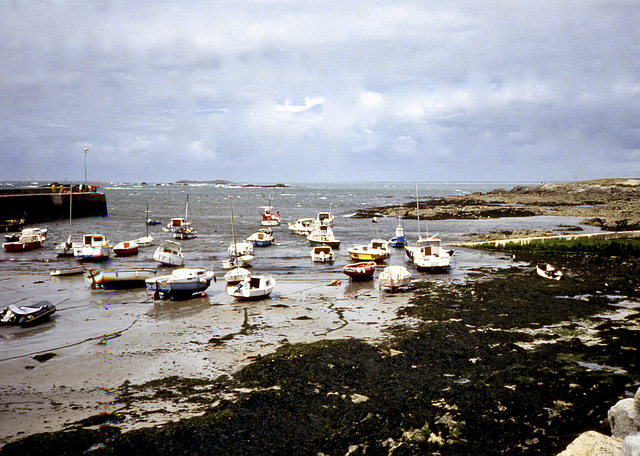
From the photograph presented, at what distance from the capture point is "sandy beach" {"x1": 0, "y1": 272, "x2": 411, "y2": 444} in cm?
1383

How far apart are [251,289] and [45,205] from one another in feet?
233

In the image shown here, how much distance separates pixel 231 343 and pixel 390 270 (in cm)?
1426

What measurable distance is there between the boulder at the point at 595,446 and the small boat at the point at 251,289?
20978 mm

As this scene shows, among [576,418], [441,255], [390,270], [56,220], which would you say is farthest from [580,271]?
[56,220]

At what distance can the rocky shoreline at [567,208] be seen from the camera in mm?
72375

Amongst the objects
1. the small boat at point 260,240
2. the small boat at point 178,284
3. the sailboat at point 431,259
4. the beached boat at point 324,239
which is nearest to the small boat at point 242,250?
the small boat at point 260,240

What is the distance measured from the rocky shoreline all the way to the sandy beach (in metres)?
49.2

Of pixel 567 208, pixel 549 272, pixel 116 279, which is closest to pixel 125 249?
pixel 116 279

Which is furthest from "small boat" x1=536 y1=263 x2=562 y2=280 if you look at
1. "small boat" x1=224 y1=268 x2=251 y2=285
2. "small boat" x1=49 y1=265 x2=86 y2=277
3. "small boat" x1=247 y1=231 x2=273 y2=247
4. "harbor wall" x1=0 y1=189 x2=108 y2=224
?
"harbor wall" x1=0 y1=189 x2=108 y2=224

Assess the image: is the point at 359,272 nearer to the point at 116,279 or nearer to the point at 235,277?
the point at 235,277

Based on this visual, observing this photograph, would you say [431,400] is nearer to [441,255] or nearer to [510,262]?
[441,255]

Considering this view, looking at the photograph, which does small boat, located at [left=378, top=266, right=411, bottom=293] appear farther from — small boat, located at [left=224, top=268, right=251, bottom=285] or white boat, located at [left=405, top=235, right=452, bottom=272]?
small boat, located at [left=224, top=268, right=251, bottom=285]

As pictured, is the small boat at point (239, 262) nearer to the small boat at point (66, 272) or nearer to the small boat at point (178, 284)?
the small boat at point (178, 284)

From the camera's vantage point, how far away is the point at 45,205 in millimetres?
82125
